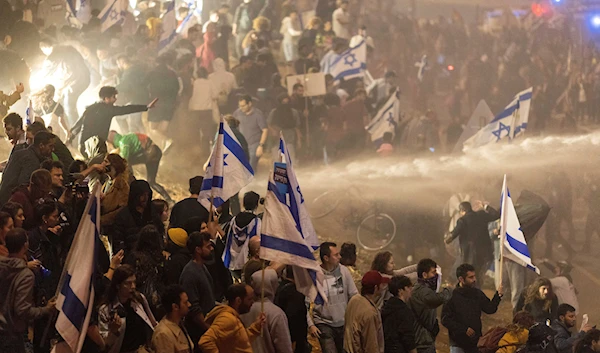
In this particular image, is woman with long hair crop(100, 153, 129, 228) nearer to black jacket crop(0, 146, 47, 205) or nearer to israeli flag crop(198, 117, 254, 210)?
israeli flag crop(198, 117, 254, 210)

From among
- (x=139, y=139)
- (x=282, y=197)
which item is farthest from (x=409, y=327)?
(x=139, y=139)

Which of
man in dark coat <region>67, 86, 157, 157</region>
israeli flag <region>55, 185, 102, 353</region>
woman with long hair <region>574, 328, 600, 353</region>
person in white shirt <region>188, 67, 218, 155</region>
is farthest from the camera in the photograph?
person in white shirt <region>188, 67, 218, 155</region>

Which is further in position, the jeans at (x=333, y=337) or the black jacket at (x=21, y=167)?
the black jacket at (x=21, y=167)

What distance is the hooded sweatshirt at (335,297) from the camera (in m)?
9.19

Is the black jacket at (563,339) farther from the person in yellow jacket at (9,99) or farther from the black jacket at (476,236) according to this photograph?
the black jacket at (476,236)

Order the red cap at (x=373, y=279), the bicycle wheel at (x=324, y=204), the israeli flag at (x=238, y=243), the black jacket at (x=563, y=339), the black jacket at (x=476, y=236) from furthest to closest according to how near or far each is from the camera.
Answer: the bicycle wheel at (x=324, y=204) → the black jacket at (x=476, y=236) → the black jacket at (x=563, y=339) → the israeli flag at (x=238, y=243) → the red cap at (x=373, y=279)

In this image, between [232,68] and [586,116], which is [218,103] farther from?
[586,116]

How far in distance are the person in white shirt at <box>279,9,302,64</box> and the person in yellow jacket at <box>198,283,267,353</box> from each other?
1500 cm

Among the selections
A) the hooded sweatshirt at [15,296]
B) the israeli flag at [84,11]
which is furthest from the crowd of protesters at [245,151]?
the israeli flag at [84,11]

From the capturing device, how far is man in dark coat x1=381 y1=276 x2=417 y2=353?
8.87 m

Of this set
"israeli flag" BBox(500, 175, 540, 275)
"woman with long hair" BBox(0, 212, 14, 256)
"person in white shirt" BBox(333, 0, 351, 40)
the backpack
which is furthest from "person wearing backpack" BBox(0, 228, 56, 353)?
"person in white shirt" BBox(333, 0, 351, 40)

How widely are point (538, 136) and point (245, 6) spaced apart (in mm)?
6565

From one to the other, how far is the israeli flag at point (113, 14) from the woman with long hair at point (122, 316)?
46.2ft

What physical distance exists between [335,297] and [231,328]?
1.87 meters
